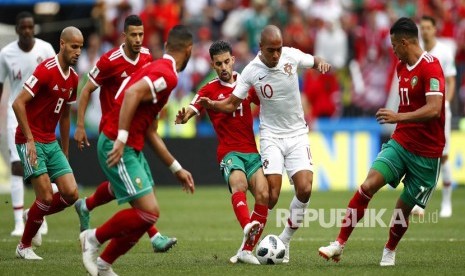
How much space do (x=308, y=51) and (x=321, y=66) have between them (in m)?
13.1

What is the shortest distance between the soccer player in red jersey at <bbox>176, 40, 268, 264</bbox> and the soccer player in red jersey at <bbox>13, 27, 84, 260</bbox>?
1.49m

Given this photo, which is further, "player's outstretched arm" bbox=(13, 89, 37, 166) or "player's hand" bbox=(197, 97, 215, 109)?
"player's hand" bbox=(197, 97, 215, 109)

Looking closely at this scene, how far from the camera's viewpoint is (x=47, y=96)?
11.7m

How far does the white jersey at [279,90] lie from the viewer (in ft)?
37.9

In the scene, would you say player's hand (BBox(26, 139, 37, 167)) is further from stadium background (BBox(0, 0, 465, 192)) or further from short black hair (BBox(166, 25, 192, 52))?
stadium background (BBox(0, 0, 465, 192))

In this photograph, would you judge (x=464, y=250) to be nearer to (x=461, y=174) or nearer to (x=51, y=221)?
(x=51, y=221)

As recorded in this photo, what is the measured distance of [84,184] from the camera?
23.0m

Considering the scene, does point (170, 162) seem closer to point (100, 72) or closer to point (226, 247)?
Result: point (100, 72)

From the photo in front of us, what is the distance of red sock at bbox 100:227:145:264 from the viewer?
30.9 ft

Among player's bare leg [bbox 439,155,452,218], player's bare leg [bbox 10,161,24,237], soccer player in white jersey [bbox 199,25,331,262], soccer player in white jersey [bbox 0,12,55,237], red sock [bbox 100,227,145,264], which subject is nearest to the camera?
red sock [bbox 100,227,145,264]

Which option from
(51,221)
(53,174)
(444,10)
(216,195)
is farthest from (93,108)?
(53,174)

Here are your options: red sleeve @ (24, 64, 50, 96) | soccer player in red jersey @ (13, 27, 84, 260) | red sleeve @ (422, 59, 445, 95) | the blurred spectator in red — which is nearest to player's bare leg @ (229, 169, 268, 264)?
soccer player in red jersey @ (13, 27, 84, 260)

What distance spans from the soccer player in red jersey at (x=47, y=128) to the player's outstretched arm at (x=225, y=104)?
1647 millimetres

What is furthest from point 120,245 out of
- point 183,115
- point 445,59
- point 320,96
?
point 320,96
